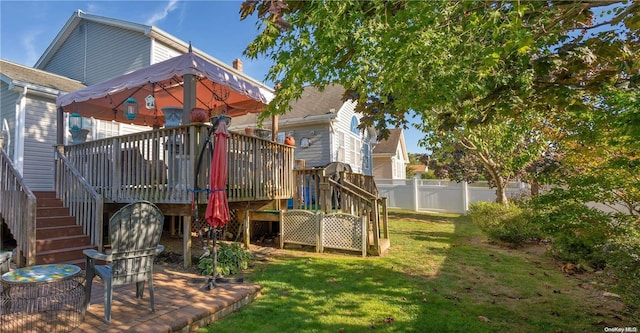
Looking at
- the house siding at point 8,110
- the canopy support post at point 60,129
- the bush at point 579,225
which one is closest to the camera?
the bush at point 579,225

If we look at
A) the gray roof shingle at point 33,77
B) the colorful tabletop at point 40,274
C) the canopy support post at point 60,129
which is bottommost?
the colorful tabletop at point 40,274

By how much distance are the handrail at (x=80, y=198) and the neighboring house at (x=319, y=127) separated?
8.80 metres

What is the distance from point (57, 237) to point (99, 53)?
31.0 ft

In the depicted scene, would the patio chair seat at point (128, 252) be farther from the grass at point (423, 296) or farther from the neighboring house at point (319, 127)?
the neighboring house at point (319, 127)

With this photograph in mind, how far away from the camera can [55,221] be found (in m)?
6.28

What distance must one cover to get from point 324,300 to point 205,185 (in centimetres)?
278

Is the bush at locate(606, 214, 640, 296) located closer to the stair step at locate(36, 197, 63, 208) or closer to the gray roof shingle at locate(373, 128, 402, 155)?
the stair step at locate(36, 197, 63, 208)

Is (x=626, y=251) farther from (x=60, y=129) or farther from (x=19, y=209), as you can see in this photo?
(x=60, y=129)

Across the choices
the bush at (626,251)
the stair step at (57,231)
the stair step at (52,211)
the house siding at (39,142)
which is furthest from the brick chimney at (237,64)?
the bush at (626,251)

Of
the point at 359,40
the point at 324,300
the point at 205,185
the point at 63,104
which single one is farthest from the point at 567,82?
the point at 63,104

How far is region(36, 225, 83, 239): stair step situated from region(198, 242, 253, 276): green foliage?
265cm

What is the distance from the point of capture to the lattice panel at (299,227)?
7797mm

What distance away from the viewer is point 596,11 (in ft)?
17.0

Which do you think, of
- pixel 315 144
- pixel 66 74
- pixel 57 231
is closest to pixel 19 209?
pixel 57 231
